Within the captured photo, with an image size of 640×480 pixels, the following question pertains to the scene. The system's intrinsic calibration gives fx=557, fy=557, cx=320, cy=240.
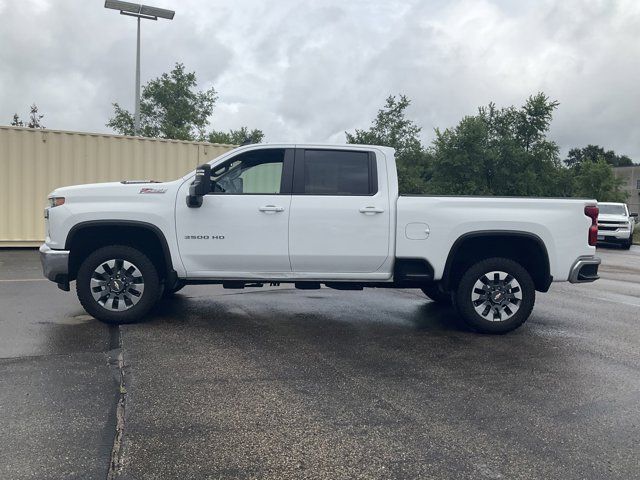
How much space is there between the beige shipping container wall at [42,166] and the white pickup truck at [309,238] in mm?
8729

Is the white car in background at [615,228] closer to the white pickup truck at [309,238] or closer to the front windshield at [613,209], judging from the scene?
the front windshield at [613,209]

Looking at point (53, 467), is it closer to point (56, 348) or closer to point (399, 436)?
point (399, 436)

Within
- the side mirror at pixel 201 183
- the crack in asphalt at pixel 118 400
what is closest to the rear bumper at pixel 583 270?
the side mirror at pixel 201 183

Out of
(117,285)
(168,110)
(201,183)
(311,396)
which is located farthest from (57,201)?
(168,110)

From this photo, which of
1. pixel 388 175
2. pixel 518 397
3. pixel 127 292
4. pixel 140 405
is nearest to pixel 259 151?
pixel 388 175

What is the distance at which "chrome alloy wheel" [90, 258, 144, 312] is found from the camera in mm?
5855

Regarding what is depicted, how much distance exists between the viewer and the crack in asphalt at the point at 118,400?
112 inches

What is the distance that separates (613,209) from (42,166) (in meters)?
21.5

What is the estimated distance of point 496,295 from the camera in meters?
5.90

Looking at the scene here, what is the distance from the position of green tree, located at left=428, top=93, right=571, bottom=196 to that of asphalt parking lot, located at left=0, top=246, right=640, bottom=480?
34779 millimetres

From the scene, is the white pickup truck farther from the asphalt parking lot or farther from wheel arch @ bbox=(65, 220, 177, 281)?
the asphalt parking lot

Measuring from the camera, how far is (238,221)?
19.2ft

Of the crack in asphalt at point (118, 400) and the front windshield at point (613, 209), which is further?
the front windshield at point (613, 209)

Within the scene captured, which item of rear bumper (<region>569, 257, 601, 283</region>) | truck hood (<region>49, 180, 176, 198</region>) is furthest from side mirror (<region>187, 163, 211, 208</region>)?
rear bumper (<region>569, 257, 601, 283</region>)
